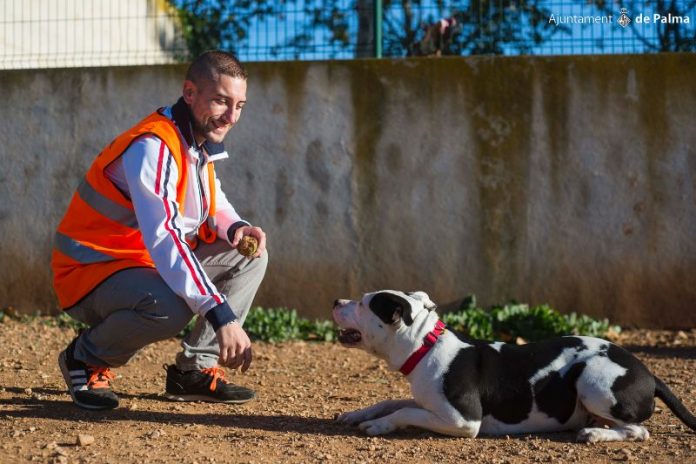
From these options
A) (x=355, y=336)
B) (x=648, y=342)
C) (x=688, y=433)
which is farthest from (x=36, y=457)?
(x=648, y=342)

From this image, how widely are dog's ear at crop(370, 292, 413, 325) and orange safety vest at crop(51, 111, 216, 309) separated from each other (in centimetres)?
111

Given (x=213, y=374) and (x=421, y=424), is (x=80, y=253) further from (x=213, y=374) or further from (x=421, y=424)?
(x=421, y=424)

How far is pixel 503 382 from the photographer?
14.6 feet

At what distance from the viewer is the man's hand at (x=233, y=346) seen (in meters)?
4.00

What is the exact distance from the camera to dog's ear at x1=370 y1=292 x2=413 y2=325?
450 centimetres

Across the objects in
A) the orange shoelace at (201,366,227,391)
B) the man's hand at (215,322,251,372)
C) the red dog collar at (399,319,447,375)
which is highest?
the man's hand at (215,322,251,372)

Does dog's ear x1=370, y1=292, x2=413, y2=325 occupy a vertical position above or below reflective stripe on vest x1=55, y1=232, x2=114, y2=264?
below

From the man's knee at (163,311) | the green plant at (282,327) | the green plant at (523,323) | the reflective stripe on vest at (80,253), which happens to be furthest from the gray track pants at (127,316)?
the green plant at (523,323)

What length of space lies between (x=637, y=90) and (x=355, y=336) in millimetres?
4521

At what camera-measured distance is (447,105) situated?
27.1 ft

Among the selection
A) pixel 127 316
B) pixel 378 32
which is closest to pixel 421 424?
pixel 127 316

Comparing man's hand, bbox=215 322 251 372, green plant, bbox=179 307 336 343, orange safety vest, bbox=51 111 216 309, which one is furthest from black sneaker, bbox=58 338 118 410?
green plant, bbox=179 307 336 343

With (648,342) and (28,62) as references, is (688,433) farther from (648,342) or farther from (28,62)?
(28,62)

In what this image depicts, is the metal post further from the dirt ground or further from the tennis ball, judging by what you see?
the tennis ball
